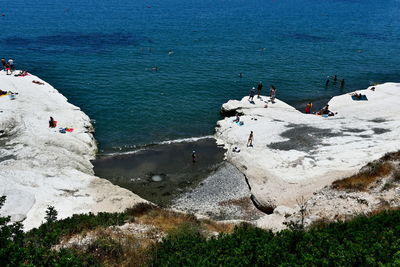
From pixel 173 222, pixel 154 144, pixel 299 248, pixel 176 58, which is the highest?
pixel 176 58

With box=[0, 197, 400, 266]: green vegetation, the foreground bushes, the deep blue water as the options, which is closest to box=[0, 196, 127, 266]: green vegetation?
box=[0, 197, 400, 266]: green vegetation

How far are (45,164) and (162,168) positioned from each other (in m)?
12.3

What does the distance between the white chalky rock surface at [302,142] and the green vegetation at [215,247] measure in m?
13.4

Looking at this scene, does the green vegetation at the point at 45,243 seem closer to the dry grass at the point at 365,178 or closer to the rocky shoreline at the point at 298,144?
the rocky shoreline at the point at 298,144

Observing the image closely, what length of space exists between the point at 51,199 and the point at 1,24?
3492 inches

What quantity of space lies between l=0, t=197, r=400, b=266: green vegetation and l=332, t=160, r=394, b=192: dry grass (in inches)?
344

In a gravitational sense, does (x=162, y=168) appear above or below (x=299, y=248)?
below

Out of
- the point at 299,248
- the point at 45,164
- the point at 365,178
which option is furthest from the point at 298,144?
the point at 45,164

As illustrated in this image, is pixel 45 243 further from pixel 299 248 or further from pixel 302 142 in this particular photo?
pixel 302 142

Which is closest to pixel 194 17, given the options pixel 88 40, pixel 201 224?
pixel 88 40

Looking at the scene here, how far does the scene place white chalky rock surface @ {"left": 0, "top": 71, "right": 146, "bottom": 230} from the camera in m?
27.6

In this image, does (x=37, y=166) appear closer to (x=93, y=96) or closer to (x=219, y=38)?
(x=93, y=96)

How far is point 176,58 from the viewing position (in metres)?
74.3

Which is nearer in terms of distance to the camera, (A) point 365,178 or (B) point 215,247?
(B) point 215,247
